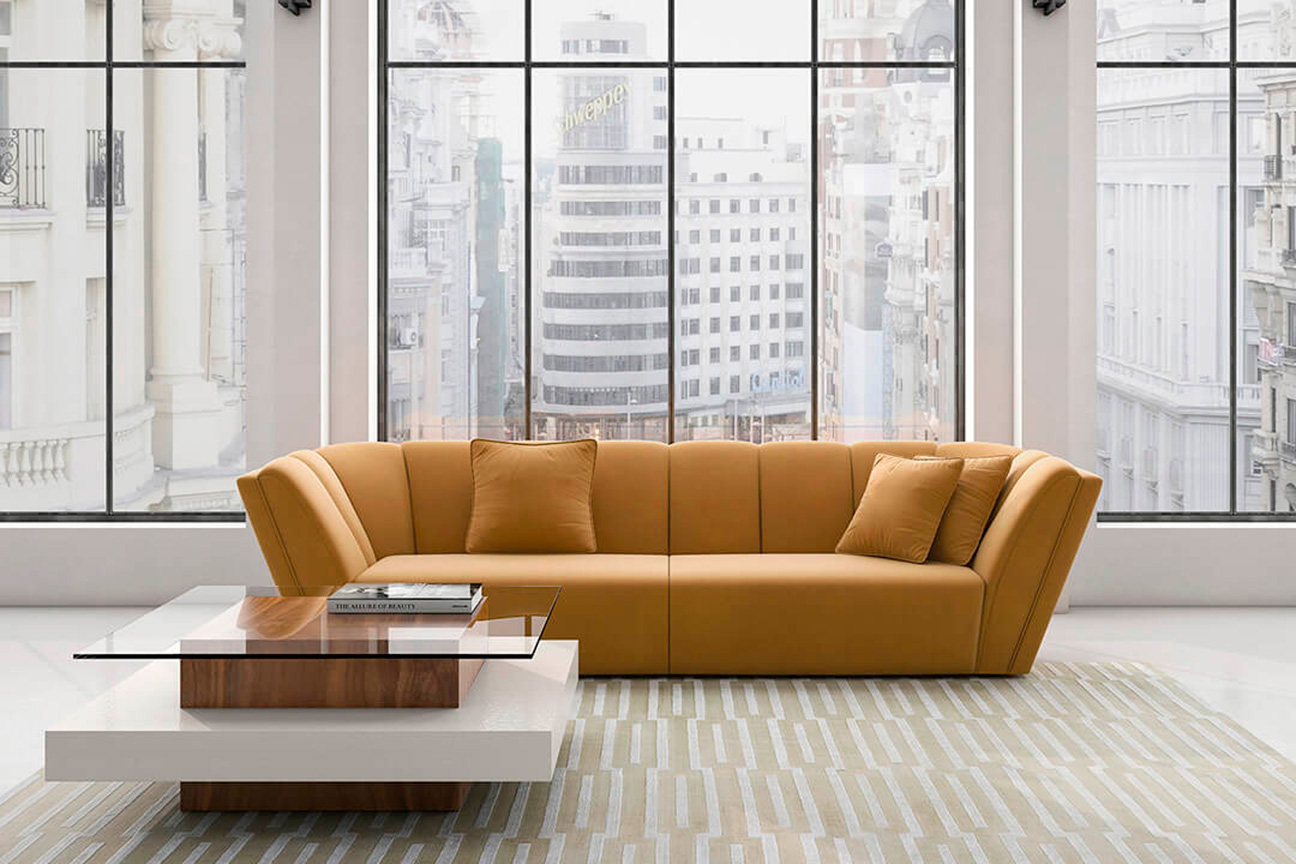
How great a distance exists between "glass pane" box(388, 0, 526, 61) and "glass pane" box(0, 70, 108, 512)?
1738 millimetres

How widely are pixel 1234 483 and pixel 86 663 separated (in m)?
5.46

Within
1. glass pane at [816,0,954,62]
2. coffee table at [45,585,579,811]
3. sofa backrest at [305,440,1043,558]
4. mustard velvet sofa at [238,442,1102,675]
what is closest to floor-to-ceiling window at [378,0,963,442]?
glass pane at [816,0,954,62]

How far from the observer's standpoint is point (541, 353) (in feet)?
22.5

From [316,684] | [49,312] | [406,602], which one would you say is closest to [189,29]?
[49,312]

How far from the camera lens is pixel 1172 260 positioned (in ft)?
22.1

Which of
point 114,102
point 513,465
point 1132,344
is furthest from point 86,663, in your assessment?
point 1132,344

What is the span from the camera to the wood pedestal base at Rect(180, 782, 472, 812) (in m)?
3.51

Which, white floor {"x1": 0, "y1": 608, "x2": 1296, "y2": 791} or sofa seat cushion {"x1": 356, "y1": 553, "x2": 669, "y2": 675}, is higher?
sofa seat cushion {"x1": 356, "y1": 553, "x2": 669, "y2": 675}

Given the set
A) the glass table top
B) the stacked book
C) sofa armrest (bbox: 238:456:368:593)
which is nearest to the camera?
the glass table top

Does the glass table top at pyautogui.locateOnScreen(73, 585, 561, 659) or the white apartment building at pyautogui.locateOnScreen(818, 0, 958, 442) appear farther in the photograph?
the white apartment building at pyautogui.locateOnScreen(818, 0, 958, 442)

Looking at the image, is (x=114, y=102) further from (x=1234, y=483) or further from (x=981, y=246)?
(x=1234, y=483)

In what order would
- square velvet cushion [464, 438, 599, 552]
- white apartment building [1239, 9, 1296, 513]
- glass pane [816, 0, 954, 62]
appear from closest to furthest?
1. square velvet cushion [464, 438, 599, 552]
2. white apartment building [1239, 9, 1296, 513]
3. glass pane [816, 0, 954, 62]

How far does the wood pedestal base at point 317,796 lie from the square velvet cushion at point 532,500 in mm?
2081

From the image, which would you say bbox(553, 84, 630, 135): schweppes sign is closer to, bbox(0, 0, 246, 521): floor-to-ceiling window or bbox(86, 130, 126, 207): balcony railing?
bbox(0, 0, 246, 521): floor-to-ceiling window
